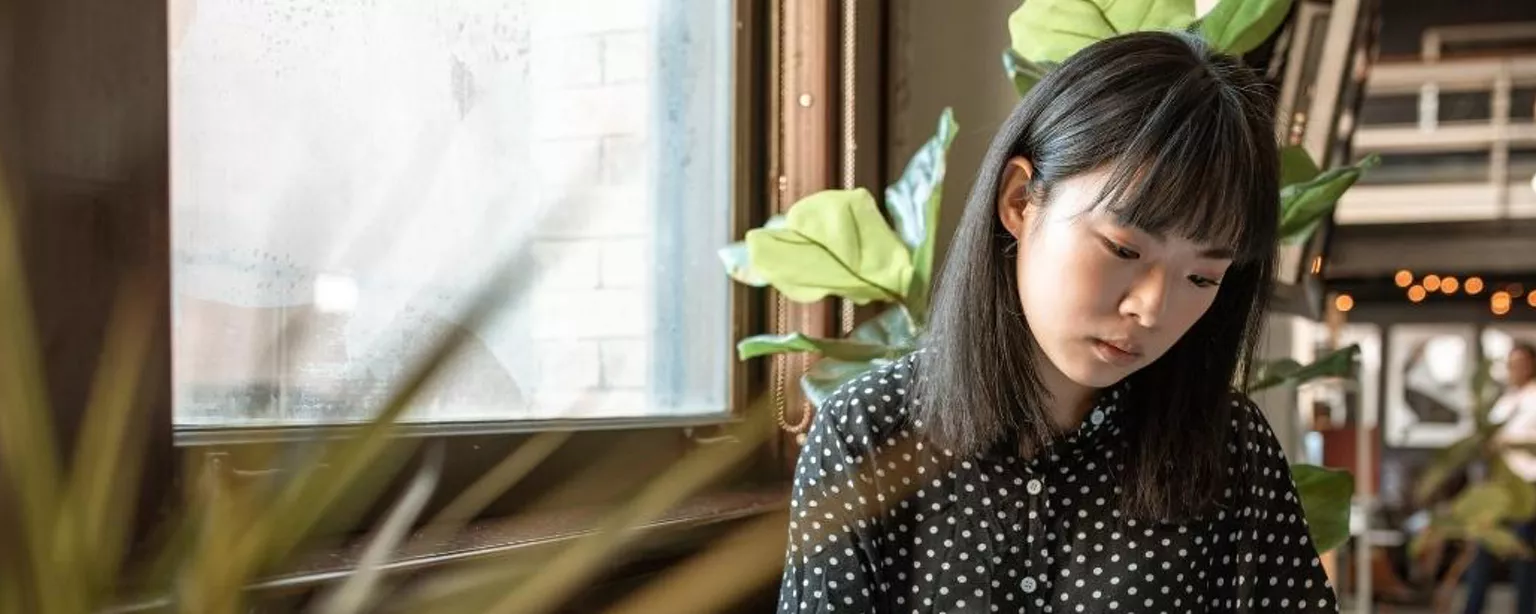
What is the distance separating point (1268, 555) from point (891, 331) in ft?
1.34

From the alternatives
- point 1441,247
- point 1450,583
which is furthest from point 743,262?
point 1441,247

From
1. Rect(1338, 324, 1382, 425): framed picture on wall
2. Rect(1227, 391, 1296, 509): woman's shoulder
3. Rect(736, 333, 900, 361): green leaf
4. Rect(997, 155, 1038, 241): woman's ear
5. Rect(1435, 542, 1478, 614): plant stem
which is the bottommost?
Rect(1435, 542, 1478, 614): plant stem

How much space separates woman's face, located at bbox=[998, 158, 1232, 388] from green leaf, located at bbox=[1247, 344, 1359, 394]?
1.29 feet

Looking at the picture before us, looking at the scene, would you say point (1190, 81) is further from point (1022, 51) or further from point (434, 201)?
point (434, 201)

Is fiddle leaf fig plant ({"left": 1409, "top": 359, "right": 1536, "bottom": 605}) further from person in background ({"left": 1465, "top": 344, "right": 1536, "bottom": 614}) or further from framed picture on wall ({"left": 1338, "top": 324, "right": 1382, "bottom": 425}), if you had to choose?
framed picture on wall ({"left": 1338, "top": 324, "right": 1382, "bottom": 425})

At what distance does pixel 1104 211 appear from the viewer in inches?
35.1

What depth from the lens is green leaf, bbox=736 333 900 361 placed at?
125 cm

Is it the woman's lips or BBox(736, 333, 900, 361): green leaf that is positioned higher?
Answer: the woman's lips

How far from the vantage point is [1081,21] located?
1.16 meters

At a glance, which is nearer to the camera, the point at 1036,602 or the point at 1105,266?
the point at 1105,266

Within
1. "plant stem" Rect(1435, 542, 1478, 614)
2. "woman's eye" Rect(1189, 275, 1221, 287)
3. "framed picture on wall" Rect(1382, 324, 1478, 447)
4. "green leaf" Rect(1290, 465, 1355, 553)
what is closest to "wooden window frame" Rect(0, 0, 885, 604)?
"woman's eye" Rect(1189, 275, 1221, 287)

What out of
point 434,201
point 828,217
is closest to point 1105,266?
point 828,217

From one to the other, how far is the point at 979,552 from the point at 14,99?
27.2 inches

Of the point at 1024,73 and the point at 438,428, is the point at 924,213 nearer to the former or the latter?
the point at 1024,73
